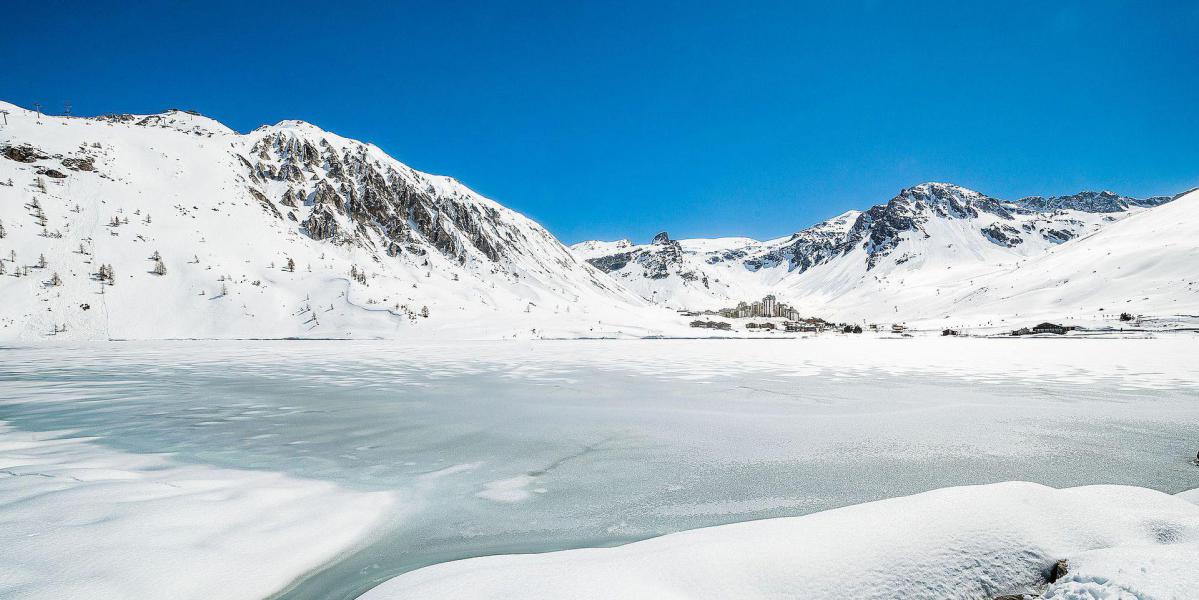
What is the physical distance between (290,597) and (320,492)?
4.75 ft

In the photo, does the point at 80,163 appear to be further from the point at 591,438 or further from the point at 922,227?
the point at 922,227

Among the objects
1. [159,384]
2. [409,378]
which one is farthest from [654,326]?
[159,384]

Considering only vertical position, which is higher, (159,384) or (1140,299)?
(1140,299)

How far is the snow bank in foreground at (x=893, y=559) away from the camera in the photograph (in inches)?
84.4

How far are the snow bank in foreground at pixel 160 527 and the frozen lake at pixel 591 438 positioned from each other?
0.64ft

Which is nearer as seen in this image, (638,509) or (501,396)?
(638,509)

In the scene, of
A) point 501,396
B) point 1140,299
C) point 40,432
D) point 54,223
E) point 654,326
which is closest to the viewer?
point 40,432

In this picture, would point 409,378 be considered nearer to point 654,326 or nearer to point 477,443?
point 477,443

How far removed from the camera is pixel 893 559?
2.39 metres

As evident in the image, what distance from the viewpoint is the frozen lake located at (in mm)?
3404

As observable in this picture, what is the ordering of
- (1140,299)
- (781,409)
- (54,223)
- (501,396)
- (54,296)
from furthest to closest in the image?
(1140,299)
(54,223)
(54,296)
(501,396)
(781,409)

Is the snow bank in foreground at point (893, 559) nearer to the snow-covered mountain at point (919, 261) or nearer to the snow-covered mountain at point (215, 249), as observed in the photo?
the snow-covered mountain at point (215, 249)

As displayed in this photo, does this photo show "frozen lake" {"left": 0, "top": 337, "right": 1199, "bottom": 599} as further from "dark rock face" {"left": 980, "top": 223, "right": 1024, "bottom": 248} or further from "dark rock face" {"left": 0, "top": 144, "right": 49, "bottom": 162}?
"dark rock face" {"left": 980, "top": 223, "right": 1024, "bottom": 248}

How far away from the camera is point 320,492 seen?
3633mm
